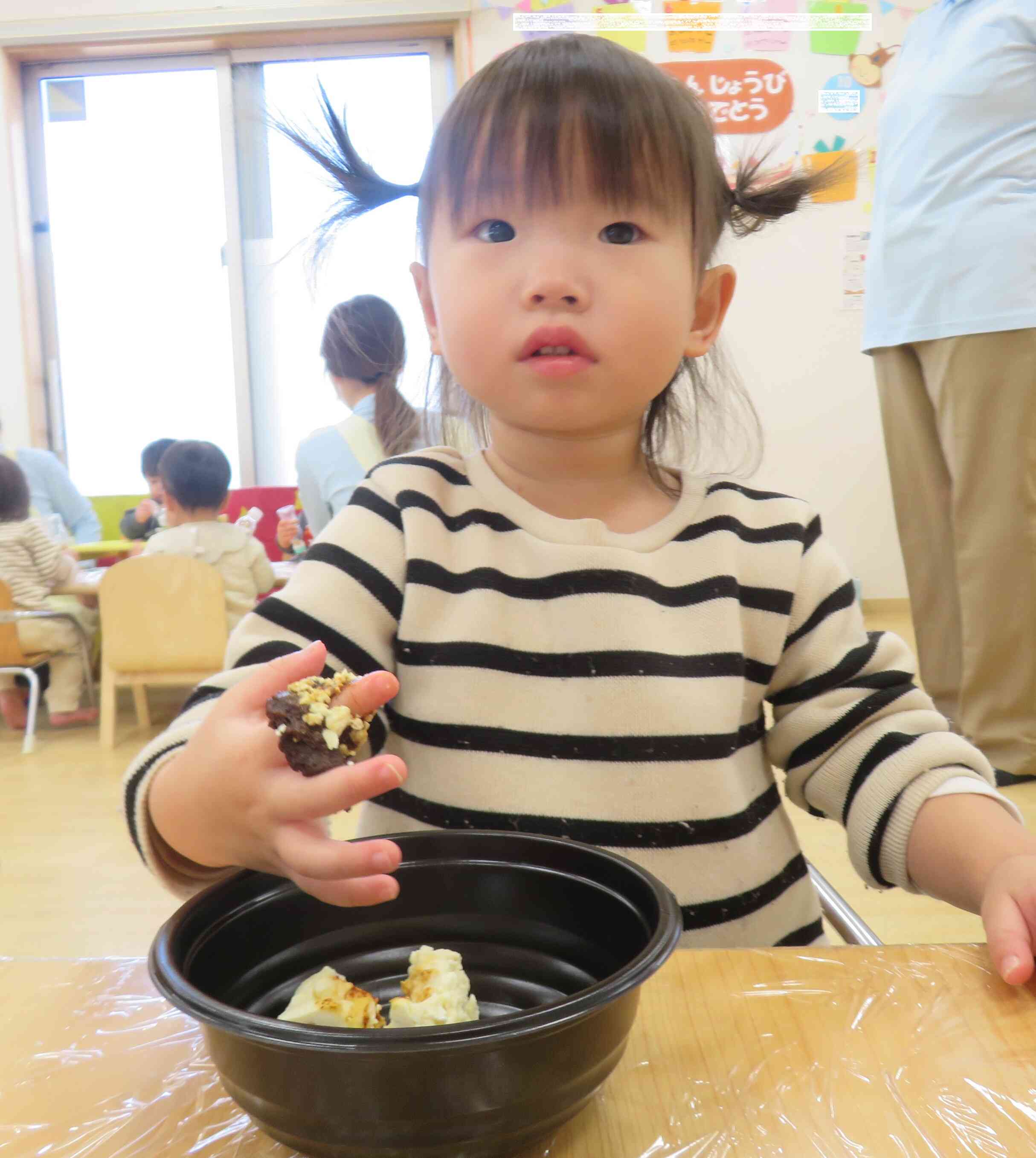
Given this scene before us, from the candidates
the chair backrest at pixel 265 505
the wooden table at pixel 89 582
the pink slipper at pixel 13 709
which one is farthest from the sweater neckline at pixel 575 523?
the chair backrest at pixel 265 505

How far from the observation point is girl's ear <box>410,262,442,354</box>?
81 cm

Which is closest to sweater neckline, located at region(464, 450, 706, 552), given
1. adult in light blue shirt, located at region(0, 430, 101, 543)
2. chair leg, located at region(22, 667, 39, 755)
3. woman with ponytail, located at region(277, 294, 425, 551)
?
woman with ponytail, located at region(277, 294, 425, 551)

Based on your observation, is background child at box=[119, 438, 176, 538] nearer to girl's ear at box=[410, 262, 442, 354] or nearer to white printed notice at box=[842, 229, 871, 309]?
white printed notice at box=[842, 229, 871, 309]

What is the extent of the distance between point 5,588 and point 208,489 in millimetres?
598

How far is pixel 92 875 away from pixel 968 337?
6.18 ft

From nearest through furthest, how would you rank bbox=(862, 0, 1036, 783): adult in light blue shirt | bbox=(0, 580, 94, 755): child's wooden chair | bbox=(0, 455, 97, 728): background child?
bbox=(862, 0, 1036, 783): adult in light blue shirt, bbox=(0, 580, 94, 755): child's wooden chair, bbox=(0, 455, 97, 728): background child

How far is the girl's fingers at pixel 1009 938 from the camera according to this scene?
1.57ft

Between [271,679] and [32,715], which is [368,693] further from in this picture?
[32,715]

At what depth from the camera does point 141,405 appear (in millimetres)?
4582

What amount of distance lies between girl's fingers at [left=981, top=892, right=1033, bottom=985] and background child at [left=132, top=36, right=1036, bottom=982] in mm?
53

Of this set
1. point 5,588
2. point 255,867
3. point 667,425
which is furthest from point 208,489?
point 255,867

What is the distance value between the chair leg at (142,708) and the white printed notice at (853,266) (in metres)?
Result: 2.98

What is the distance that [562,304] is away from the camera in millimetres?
664

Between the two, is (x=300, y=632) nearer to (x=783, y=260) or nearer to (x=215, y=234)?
(x=783, y=260)
